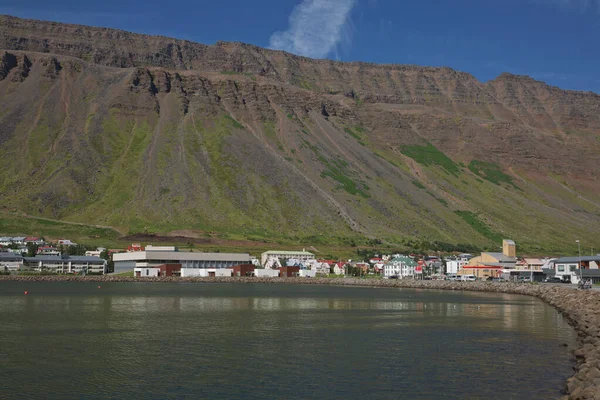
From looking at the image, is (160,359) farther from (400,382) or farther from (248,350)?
(400,382)

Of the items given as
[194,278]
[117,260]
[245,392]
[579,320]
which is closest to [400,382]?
[245,392]

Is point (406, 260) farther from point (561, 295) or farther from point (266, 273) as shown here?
point (561, 295)

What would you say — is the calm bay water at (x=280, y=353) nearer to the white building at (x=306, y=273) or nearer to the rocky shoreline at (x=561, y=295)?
the rocky shoreline at (x=561, y=295)

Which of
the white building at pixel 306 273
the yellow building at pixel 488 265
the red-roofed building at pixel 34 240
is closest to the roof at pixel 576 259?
the yellow building at pixel 488 265

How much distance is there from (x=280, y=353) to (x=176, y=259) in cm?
14114

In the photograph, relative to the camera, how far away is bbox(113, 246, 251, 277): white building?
601 feet

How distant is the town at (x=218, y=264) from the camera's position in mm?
179625

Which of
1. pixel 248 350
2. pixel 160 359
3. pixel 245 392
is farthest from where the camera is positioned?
pixel 248 350

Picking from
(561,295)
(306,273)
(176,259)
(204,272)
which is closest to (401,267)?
(306,273)

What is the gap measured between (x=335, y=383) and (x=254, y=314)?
139 feet

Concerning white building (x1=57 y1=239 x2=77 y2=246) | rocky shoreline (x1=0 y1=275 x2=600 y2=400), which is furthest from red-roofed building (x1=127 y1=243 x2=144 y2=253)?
white building (x1=57 y1=239 x2=77 y2=246)

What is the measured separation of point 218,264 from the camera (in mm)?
190625

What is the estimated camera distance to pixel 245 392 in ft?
118

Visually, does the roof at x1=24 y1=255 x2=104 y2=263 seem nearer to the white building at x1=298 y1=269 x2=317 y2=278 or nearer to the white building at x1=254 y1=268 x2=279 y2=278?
the white building at x1=254 y1=268 x2=279 y2=278
